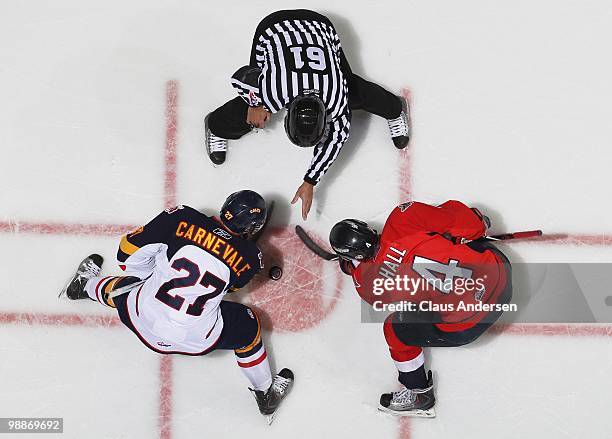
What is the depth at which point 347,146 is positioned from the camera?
19.9 feet

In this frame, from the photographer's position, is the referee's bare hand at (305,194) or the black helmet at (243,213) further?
the referee's bare hand at (305,194)

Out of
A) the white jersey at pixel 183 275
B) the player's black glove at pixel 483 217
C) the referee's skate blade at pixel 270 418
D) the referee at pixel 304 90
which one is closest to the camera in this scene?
the referee at pixel 304 90

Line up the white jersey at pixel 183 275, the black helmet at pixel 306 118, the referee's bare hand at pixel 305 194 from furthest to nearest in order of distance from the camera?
the referee's bare hand at pixel 305 194 → the white jersey at pixel 183 275 → the black helmet at pixel 306 118

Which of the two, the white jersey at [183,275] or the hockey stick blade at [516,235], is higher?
the hockey stick blade at [516,235]

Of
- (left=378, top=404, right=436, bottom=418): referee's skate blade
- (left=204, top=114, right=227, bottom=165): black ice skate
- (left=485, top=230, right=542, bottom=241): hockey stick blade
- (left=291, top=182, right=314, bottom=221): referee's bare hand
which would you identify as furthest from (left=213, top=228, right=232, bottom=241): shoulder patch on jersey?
(left=485, top=230, right=542, bottom=241): hockey stick blade

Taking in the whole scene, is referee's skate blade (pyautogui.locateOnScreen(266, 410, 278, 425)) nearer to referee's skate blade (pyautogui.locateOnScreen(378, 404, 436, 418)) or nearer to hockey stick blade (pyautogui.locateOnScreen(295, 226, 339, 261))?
referee's skate blade (pyautogui.locateOnScreen(378, 404, 436, 418))

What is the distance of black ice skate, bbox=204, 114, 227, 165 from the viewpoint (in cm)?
586

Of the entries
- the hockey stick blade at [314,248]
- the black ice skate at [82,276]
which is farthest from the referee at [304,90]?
the black ice skate at [82,276]

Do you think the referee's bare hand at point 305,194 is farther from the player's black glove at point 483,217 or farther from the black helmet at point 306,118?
the player's black glove at point 483,217

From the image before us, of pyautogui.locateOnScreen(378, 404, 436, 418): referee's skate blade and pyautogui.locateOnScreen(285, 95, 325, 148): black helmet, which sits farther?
pyautogui.locateOnScreen(378, 404, 436, 418): referee's skate blade

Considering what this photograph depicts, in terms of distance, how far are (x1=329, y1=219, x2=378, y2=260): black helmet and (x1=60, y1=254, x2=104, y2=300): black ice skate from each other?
2.24 metres

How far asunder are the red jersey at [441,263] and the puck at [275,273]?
0.89 metres

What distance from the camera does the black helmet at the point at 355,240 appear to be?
4.78 metres

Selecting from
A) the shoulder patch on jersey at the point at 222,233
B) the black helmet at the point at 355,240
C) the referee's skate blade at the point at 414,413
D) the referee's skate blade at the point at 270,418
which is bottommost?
the referee's skate blade at the point at 270,418
